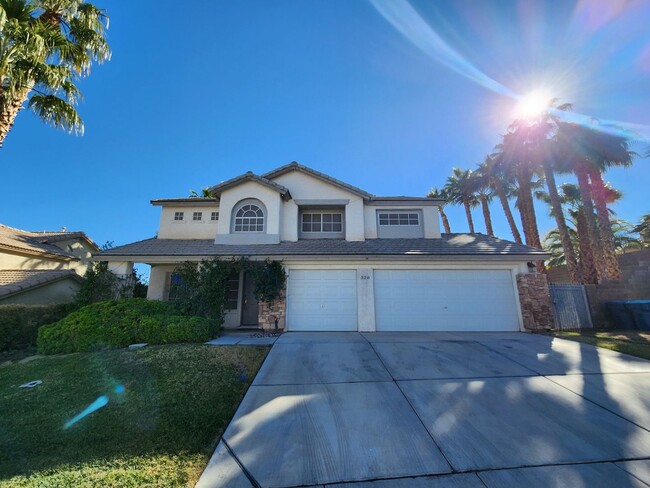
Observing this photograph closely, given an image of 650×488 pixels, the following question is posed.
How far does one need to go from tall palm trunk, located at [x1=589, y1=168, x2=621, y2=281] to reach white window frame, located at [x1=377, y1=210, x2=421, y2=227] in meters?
8.88

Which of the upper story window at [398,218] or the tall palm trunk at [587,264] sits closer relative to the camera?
the upper story window at [398,218]

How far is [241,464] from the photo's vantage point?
2.82 m

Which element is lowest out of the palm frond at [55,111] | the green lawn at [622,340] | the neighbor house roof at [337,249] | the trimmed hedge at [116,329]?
the green lawn at [622,340]

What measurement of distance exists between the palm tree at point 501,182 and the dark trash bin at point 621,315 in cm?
819

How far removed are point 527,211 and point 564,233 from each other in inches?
98.0

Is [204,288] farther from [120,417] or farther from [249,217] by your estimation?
[120,417]

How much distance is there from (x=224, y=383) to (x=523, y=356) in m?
6.89

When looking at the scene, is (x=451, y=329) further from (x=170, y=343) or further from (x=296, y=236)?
(x=170, y=343)

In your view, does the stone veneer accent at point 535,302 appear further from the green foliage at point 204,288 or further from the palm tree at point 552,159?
the green foliage at point 204,288

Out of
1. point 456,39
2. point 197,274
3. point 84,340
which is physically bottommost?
point 84,340

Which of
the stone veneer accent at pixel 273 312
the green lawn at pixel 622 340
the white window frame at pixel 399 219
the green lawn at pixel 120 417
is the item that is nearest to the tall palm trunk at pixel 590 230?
the green lawn at pixel 622 340

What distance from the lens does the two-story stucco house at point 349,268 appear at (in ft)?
33.0

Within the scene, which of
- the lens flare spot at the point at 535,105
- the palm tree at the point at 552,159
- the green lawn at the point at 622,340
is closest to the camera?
the green lawn at the point at 622,340

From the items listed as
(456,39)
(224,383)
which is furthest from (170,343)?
(456,39)
